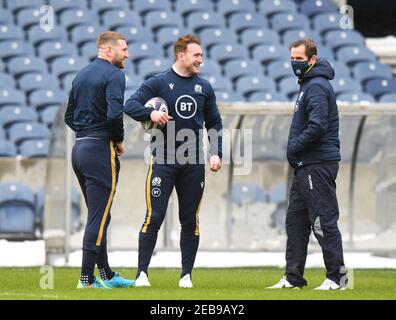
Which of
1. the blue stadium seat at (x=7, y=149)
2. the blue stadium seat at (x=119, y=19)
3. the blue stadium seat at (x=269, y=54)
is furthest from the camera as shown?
the blue stadium seat at (x=119, y=19)

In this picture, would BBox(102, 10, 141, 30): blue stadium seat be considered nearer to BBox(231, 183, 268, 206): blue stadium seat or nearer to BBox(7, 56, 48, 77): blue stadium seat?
BBox(7, 56, 48, 77): blue stadium seat

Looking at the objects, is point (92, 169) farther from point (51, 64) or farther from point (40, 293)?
point (51, 64)

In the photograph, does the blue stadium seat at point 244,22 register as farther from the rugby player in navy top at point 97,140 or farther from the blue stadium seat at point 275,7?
the rugby player in navy top at point 97,140

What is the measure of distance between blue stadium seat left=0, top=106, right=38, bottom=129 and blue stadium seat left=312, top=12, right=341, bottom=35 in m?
5.64

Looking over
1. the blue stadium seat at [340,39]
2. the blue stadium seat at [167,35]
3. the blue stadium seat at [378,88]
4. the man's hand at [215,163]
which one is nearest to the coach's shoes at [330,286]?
the man's hand at [215,163]

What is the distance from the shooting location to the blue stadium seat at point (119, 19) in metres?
21.4

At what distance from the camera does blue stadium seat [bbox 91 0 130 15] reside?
21.8 m

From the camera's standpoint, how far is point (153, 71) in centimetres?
2022

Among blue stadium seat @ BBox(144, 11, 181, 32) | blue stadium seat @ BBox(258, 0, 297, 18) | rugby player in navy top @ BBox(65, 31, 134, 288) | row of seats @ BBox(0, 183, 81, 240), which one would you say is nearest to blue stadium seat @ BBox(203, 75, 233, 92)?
blue stadium seat @ BBox(144, 11, 181, 32)

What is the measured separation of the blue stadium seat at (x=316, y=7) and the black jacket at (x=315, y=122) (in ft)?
41.1

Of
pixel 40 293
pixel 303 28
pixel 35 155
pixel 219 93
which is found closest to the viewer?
pixel 40 293

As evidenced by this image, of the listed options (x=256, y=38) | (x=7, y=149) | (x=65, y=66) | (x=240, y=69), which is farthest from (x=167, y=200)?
(x=256, y=38)
